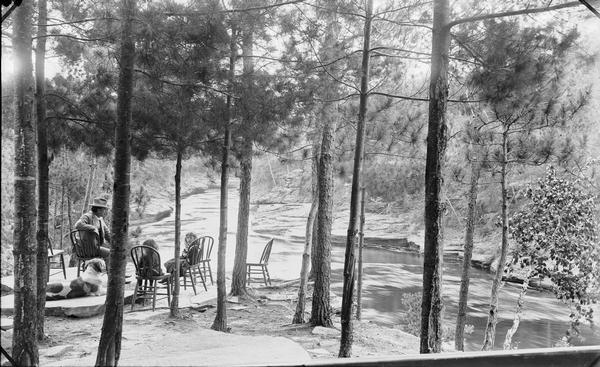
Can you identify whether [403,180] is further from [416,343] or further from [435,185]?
[435,185]

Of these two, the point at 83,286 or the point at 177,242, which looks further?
the point at 83,286

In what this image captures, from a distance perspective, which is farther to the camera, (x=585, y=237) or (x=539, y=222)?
(x=539, y=222)

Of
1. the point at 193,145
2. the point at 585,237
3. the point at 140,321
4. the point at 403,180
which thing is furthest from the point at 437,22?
the point at 403,180

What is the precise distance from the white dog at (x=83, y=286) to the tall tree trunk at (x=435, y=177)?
341 centimetres

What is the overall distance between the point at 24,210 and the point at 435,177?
204cm

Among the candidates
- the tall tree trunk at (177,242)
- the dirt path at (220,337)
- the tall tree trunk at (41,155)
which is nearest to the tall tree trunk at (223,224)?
the dirt path at (220,337)

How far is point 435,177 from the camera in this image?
8.96 feet

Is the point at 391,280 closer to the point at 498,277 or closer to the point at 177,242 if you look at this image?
the point at 498,277

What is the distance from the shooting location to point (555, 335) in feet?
A: 18.1

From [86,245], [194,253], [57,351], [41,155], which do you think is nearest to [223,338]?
[57,351]

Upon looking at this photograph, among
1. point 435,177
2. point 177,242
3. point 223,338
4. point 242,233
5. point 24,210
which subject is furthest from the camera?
point 242,233

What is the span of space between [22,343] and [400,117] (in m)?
4.26

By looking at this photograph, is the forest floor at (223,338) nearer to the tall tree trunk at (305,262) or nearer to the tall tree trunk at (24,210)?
the tall tree trunk at (305,262)

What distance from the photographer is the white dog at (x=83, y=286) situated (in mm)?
4691
